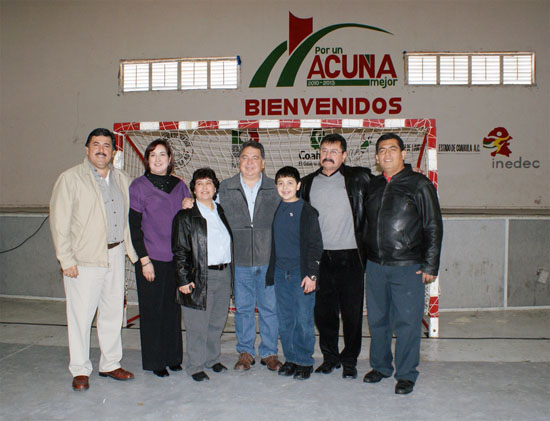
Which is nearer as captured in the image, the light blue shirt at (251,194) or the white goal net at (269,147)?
the light blue shirt at (251,194)

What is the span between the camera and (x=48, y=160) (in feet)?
27.9

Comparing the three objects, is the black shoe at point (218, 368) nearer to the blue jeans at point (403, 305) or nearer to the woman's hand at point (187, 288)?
the woman's hand at point (187, 288)

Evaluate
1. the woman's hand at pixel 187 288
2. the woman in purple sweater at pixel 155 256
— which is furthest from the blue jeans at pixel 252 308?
the woman in purple sweater at pixel 155 256

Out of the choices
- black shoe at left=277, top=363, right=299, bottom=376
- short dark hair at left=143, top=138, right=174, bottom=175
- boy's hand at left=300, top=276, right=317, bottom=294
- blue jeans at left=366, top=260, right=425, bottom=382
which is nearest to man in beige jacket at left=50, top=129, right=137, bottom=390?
short dark hair at left=143, top=138, right=174, bottom=175

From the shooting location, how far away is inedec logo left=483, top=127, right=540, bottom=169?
7969mm

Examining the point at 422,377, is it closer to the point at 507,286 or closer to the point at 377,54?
the point at 507,286

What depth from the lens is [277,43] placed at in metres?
8.03

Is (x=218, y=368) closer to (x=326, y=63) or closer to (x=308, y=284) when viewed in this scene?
(x=308, y=284)

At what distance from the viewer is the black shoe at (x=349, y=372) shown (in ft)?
10.5

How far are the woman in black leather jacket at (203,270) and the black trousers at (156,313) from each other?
0.17 m

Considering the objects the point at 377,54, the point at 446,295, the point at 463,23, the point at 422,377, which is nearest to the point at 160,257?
the point at 422,377

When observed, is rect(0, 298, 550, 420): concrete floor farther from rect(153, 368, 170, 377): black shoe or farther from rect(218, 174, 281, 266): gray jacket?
rect(218, 174, 281, 266): gray jacket

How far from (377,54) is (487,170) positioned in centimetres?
300

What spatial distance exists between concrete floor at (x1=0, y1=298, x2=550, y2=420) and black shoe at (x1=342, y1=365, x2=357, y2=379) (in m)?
0.05
